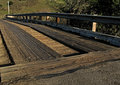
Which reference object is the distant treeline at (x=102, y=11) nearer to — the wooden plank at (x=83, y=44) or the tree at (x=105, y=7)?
the tree at (x=105, y=7)

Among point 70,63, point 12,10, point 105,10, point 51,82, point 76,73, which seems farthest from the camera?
point 12,10

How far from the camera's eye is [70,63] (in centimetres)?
314

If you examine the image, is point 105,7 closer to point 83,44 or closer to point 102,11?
point 102,11

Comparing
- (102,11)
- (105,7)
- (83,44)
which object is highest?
(105,7)

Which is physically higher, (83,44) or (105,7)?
(105,7)

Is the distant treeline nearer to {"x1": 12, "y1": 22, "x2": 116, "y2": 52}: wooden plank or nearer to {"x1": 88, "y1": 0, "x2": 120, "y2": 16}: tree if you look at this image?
{"x1": 88, "y1": 0, "x2": 120, "y2": 16}: tree

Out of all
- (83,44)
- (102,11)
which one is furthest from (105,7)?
(83,44)

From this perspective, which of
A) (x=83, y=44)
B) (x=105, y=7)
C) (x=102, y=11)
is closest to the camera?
(x=83, y=44)

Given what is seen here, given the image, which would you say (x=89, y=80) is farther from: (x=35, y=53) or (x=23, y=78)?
(x=35, y=53)

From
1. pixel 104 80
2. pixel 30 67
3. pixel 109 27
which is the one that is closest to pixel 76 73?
pixel 104 80

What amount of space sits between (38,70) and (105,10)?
36.7 feet

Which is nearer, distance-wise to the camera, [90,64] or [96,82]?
[96,82]

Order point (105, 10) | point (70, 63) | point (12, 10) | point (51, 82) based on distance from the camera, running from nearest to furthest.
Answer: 1. point (51, 82)
2. point (70, 63)
3. point (105, 10)
4. point (12, 10)

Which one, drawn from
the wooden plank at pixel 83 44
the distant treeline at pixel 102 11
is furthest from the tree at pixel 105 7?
the wooden plank at pixel 83 44
